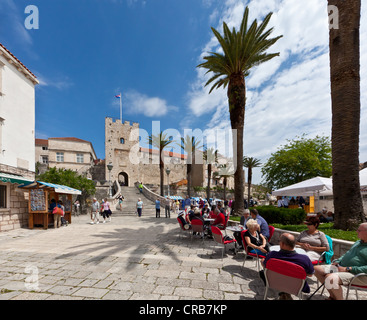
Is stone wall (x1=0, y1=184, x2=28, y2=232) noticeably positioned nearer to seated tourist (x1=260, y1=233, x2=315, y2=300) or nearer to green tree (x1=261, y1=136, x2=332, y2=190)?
seated tourist (x1=260, y1=233, x2=315, y2=300)

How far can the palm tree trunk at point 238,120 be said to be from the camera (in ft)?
36.0

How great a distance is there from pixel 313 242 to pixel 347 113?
4479 mm

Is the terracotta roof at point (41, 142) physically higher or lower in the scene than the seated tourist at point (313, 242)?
higher

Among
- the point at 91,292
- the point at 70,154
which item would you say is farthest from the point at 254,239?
the point at 70,154

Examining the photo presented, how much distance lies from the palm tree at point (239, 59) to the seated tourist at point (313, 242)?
23.0ft

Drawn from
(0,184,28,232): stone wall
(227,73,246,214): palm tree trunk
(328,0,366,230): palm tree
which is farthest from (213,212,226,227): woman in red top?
(0,184,28,232): stone wall

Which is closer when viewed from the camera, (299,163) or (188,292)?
(188,292)

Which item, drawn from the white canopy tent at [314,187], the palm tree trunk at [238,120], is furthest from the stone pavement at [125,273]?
the white canopy tent at [314,187]

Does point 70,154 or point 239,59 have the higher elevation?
point 239,59

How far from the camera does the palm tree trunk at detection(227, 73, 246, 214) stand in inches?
432

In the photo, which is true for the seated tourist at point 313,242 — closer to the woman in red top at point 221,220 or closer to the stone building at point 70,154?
the woman in red top at point 221,220

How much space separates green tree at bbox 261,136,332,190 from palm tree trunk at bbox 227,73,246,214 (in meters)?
12.8

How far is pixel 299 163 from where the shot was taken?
20.6 m

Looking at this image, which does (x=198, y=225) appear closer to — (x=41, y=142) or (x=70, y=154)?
→ (x=70, y=154)
